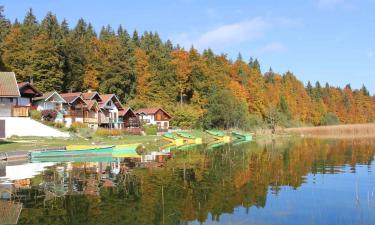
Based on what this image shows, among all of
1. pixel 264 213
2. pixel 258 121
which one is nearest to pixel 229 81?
pixel 258 121

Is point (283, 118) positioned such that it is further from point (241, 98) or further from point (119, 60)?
point (119, 60)

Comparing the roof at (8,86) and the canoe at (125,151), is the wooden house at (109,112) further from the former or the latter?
the canoe at (125,151)

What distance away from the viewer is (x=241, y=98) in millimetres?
107312

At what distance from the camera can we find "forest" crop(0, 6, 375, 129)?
260 ft

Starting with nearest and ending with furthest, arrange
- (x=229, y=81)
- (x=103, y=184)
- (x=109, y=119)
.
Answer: (x=103, y=184), (x=109, y=119), (x=229, y=81)

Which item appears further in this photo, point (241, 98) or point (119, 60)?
point (241, 98)

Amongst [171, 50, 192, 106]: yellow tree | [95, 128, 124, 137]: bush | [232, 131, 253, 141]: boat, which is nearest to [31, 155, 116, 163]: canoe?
[95, 128, 124, 137]: bush

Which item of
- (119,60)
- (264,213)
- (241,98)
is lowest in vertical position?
Answer: (264,213)

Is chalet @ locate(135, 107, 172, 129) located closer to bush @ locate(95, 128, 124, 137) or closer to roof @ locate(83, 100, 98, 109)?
roof @ locate(83, 100, 98, 109)

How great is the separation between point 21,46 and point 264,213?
236 ft

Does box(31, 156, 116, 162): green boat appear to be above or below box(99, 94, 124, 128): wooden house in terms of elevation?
below

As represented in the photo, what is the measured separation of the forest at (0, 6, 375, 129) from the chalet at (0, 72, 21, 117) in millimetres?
19808

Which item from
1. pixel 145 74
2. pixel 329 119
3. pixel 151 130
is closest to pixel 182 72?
pixel 145 74

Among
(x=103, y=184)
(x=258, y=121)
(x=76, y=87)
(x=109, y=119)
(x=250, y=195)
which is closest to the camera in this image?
(x=250, y=195)
